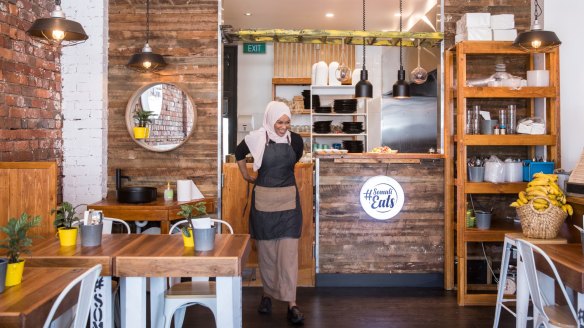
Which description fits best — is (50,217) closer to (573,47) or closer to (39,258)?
(39,258)

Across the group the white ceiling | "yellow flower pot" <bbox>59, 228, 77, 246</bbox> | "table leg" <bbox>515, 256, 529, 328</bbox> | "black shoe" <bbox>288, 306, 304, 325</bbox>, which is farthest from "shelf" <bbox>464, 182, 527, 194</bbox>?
"yellow flower pot" <bbox>59, 228, 77, 246</bbox>

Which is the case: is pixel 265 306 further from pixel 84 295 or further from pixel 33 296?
pixel 33 296

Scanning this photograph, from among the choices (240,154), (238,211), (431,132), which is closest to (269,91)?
(431,132)

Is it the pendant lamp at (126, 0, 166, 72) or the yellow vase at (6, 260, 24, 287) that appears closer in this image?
the yellow vase at (6, 260, 24, 287)

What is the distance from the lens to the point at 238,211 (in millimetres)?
5477

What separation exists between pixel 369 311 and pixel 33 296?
305 centimetres

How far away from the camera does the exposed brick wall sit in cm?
429

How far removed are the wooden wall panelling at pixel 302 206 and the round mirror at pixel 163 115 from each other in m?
0.60

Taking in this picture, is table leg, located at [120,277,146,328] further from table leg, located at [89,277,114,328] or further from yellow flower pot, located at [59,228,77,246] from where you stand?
yellow flower pot, located at [59,228,77,246]

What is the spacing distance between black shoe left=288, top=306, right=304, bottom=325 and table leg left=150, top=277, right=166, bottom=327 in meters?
1.31

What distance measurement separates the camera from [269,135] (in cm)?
447

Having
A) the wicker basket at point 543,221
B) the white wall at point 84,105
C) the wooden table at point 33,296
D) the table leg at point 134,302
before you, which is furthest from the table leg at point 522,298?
the white wall at point 84,105

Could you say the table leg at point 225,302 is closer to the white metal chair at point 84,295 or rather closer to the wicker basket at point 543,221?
the white metal chair at point 84,295

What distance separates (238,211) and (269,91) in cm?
451
